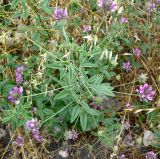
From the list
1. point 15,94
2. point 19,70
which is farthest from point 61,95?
point 19,70

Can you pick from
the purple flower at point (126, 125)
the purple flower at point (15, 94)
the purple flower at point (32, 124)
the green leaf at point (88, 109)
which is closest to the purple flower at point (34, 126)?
the purple flower at point (32, 124)

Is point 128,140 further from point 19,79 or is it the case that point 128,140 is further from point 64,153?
point 19,79

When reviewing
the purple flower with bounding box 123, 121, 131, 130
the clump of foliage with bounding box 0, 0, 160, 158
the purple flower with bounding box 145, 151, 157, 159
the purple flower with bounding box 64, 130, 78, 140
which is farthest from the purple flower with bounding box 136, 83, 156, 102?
the purple flower with bounding box 64, 130, 78, 140

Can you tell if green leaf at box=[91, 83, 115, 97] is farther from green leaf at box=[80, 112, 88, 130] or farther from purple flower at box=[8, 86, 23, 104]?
purple flower at box=[8, 86, 23, 104]

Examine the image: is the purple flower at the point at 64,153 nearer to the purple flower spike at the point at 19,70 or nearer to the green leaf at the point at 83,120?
the green leaf at the point at 83,120

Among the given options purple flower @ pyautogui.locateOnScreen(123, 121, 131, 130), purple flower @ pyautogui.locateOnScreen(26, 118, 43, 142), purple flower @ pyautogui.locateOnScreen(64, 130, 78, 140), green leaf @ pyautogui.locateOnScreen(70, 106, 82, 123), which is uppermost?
green leaf @ pyautogui.locateOnScreen(70, 106, 82, 123)

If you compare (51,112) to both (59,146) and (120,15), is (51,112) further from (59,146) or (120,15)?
(120,15)

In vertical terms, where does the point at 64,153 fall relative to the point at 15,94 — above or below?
below

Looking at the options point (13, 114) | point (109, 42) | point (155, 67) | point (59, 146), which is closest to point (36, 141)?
point (59, 146)
